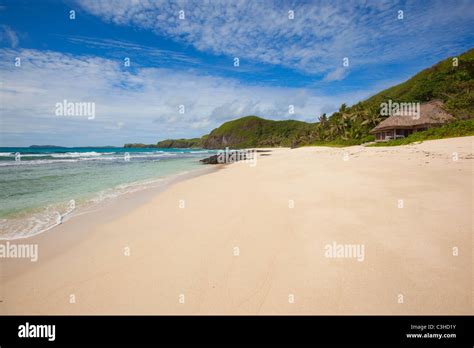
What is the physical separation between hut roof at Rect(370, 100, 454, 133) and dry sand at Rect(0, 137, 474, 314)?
3743cm

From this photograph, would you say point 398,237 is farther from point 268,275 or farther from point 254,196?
point 254,196

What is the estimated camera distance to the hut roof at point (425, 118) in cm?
3625

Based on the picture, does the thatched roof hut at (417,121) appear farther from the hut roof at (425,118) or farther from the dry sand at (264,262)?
the dry sand at (264,262)

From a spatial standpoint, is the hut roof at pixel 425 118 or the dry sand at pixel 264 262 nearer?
the dry sand at pixel 264 262

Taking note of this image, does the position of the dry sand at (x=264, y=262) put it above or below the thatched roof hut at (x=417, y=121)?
below

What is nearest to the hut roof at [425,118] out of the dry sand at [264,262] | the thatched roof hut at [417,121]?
the thatched roof hut at [417,121]

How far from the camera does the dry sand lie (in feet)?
10.3

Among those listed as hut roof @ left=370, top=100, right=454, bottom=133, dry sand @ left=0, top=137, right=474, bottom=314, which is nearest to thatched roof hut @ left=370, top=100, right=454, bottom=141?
hut roof @ left=370, top=100, right=454, bottom=133

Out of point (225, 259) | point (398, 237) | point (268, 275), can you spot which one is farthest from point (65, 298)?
point (398, 237)

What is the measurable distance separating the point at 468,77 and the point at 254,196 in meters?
84.9

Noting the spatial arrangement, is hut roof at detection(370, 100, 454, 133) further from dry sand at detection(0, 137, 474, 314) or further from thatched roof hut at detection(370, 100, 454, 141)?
dry sand at detection(0, 137, 474, 314)

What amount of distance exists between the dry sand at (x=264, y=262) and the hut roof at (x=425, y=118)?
37.4 meters

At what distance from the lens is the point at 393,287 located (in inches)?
127

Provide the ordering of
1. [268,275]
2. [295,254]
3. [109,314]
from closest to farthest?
1. [109,314]
2. [268,275]
3. [295,254]
